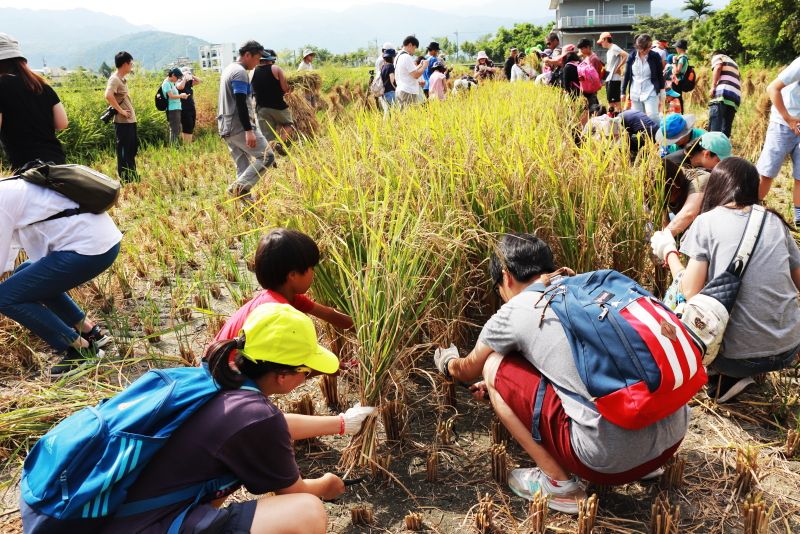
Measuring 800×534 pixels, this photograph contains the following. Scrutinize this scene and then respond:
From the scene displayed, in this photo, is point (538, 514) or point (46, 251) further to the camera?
point (46, 251)

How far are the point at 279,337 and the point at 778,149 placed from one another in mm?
3921

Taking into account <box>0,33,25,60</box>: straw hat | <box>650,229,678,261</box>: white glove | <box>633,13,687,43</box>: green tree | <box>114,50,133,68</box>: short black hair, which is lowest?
<box>650,229,678,261</box>: white glove

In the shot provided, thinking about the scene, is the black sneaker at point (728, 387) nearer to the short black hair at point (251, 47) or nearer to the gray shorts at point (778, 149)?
the gray shorts at point (778, 149)

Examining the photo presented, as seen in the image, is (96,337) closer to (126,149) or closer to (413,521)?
(413,521)

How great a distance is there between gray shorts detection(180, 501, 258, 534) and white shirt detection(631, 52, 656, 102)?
6293 millimetres

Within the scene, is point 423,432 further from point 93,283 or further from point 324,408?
point 93,283

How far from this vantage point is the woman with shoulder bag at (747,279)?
220 cm

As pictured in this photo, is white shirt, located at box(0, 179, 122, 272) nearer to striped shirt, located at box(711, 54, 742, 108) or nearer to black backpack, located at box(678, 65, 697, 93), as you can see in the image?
striped shirt, located at box(711, 54, 742, 108)

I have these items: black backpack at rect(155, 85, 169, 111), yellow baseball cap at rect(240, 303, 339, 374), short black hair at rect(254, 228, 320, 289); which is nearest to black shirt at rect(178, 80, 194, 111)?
black backpack at rect(155, 85, 169, 111)

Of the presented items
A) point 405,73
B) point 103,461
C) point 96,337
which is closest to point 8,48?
point 96,337

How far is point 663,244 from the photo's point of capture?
8.70ft

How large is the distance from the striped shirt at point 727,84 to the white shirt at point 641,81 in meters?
0.63

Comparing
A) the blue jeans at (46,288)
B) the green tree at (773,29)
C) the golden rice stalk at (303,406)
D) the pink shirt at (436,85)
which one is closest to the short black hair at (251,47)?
the blue jeans at (46,288)

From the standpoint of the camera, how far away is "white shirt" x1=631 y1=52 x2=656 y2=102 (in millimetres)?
6332
